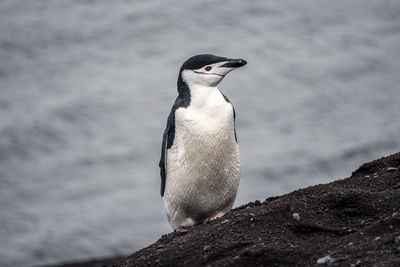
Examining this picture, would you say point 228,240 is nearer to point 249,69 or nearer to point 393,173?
point 393,173

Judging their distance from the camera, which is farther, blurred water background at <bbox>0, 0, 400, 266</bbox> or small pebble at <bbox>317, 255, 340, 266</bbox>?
blurred water background at <bbox>0, 0, 400, 266</bbox>

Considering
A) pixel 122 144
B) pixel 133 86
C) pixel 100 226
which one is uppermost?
pixel 133 86

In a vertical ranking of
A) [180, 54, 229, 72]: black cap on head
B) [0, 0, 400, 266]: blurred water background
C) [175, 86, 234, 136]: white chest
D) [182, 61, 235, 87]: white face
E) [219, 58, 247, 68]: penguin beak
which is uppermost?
[180, 54, 229, 72]: black cap on head

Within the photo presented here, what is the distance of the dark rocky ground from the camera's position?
3959 millimetres

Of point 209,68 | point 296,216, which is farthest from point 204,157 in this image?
point 296,216

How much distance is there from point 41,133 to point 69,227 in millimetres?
4431

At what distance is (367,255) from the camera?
12.3 ft

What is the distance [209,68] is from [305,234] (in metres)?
1.82

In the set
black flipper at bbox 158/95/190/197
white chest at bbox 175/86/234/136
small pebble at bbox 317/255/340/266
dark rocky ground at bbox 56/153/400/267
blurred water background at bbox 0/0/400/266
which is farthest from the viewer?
blurred water background at bbox 0/0/400/266

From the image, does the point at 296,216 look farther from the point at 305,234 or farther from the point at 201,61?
the point at 201,61

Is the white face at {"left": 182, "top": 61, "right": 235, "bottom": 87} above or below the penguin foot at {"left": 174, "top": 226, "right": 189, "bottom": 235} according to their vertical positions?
above

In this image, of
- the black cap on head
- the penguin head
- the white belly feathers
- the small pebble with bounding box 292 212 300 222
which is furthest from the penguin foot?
the black cap on head

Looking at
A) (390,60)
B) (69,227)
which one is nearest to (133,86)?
(69,227)

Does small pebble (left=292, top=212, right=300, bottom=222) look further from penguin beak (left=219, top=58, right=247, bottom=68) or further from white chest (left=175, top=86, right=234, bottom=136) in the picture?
penguin beak (left=219, top=58, right=247, bottom=68)
